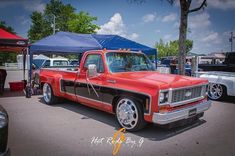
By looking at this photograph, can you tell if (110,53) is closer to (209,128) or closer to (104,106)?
(104,106)

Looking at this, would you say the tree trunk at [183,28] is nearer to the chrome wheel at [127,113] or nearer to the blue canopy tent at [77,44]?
the blue canopy tent at [77,44]

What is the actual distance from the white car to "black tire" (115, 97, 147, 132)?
16.4 ft

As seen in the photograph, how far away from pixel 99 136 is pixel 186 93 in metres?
2.16

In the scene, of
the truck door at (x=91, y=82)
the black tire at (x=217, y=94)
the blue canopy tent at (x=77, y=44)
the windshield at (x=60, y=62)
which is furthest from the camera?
the windshield at (x=60, y=62)

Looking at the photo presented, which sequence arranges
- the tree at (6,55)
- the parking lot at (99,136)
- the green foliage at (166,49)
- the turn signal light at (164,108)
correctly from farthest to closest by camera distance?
the green foliage at (166,49), the tree at (6,55), the turn signal light at (164,108), the parking lot at (99,136)

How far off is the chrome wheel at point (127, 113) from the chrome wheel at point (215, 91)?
212 inches

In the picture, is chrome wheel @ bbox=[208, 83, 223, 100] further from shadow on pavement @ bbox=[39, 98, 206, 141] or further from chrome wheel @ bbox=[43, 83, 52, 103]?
chrome wheel @ bbox=[43, 83, 52, 103]

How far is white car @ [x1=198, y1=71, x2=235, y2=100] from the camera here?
8.39 meters

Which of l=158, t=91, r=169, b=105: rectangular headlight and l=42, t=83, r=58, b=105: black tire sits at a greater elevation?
l=158, t=91, r=169, b=105: rectangular headlight

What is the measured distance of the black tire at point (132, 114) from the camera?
192 inches

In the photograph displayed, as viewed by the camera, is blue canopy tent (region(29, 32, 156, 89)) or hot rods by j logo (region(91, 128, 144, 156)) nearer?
hot rods by j logo (region(91, 128, 144, 156))

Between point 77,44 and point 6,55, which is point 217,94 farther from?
point 6,55

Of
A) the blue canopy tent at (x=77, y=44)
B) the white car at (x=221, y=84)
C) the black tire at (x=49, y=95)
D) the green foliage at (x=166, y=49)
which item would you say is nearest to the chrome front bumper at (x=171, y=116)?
the white car at (x=221, y=84)

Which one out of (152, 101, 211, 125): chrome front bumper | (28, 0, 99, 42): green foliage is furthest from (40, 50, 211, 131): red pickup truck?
(28, 0, 99, 42): green foliage
